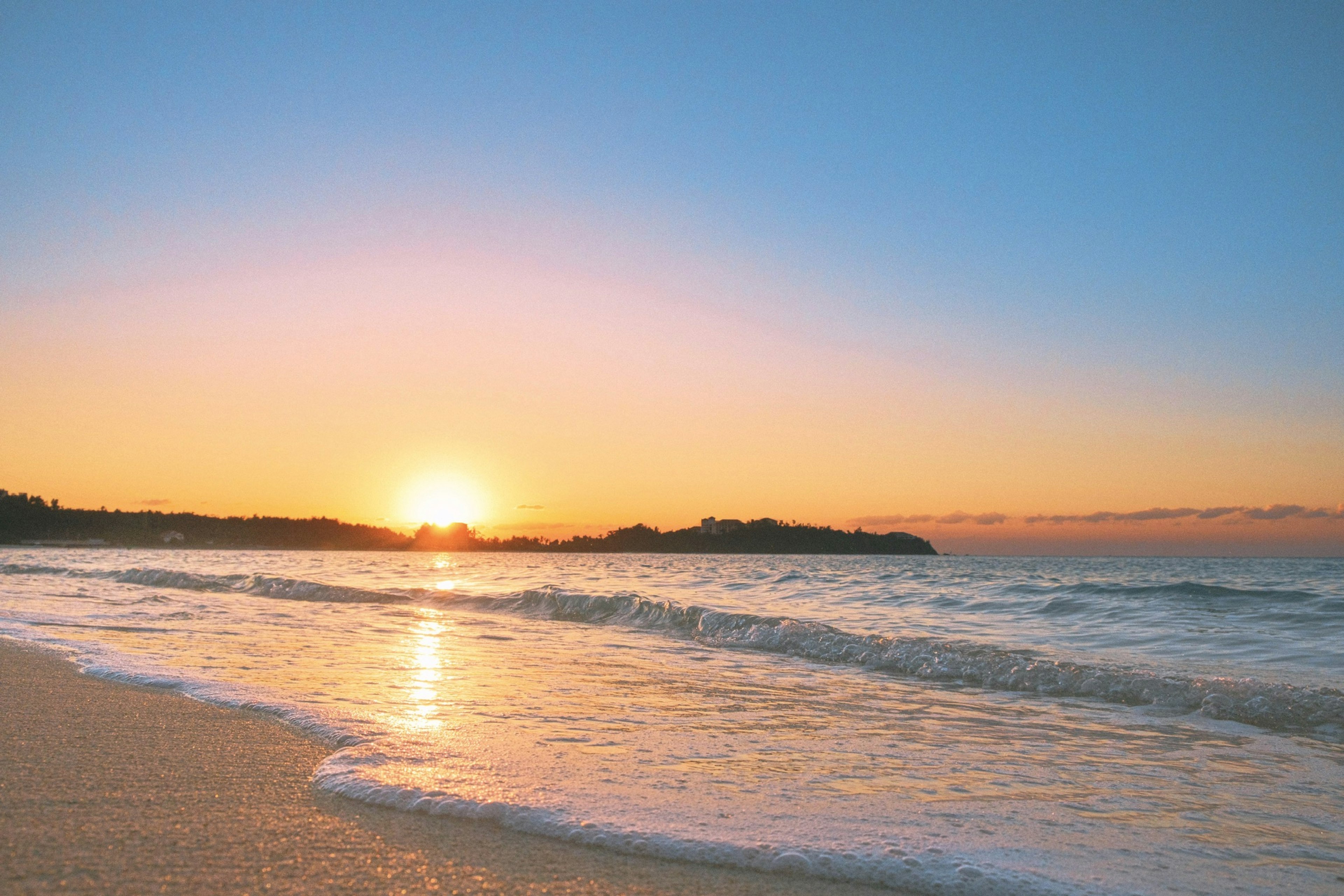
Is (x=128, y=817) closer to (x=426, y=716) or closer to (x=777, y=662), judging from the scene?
(x=426, y=716)

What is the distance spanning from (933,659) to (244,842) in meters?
7.31

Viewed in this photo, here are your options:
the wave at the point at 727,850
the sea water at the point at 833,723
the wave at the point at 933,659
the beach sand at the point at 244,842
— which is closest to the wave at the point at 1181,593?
the sea water at the point at 833,723

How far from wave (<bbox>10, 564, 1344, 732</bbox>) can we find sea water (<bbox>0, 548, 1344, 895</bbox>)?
0.13 feet

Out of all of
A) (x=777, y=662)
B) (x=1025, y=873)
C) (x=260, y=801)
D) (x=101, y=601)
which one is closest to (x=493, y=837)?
(x=260, y=801)

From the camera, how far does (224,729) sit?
443 cm

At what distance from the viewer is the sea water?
302 cm

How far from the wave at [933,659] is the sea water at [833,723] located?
0.04 meters

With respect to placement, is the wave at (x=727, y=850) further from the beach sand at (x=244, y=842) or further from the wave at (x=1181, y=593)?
the wave at (x=1181, y=593)

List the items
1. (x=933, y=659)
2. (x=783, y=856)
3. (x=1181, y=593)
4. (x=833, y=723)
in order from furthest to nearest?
(x=1181, y=593)
(x=933, y=659)
(x=833, y=723)
(x=783, y=856)

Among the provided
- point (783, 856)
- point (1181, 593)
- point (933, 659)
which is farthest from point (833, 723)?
point (1181, 593)

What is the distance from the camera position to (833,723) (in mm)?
5367

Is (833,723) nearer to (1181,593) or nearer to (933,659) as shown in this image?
(933,659)

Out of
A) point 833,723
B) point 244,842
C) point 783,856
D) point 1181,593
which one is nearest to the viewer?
point 244,842

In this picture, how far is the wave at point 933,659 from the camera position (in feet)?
20.9
